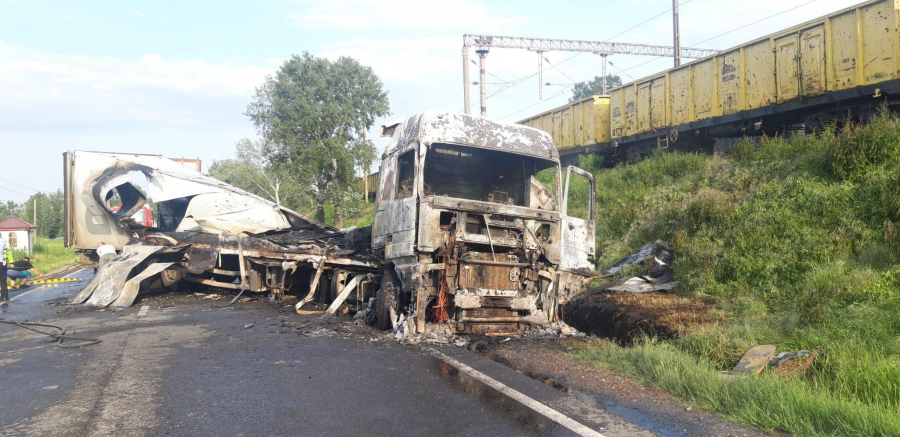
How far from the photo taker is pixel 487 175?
8.99 m

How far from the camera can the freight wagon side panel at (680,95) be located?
52.1ft

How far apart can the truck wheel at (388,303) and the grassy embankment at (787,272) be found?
2.28 m

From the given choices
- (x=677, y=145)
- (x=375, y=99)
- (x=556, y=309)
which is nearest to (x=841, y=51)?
(x=677, y=145)

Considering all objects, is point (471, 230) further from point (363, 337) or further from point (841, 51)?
point (841, 51)

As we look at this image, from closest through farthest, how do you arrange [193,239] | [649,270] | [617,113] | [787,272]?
1. [787,272]
2. [649,270]
3. [193,239]
4. [617,113]

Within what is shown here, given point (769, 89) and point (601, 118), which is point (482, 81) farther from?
point (769, 89)

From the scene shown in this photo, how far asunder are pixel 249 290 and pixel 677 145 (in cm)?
1173

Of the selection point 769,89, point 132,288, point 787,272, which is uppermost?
point 769,89

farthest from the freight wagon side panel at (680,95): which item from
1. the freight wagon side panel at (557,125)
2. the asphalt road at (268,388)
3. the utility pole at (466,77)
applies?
the asphalt road at (268,388)

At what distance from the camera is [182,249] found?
10.9m

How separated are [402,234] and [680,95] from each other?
454 inches

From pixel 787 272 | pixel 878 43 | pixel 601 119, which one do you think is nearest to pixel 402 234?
pixel 787 272

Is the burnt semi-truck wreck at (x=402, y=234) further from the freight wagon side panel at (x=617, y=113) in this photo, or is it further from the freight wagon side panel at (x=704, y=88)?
the freight wagon side panel at (x=617, y=113)

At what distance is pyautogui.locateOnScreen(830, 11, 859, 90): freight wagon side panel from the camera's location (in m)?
11.6
